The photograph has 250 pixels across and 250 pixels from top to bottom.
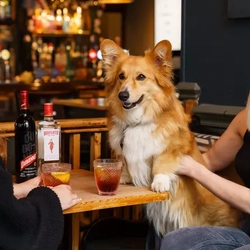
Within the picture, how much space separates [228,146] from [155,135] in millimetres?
339

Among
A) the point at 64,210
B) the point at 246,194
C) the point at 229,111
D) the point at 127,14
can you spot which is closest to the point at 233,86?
the point at 229,111

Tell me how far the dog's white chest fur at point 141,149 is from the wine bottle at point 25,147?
0.39 meters

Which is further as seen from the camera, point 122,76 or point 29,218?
point 122,76

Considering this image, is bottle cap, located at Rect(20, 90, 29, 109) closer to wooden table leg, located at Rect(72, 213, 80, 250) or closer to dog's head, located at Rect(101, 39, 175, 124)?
dog's head, located at Rect(101, 39, 175, 124)

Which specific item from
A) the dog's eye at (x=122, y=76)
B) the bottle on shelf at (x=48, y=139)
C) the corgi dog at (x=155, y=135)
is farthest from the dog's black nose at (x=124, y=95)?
the bottle on shelf at (x=48, y=139)

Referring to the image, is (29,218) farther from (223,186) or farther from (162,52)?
(162,52)

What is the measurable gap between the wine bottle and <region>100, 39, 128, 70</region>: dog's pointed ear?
1.54 feet

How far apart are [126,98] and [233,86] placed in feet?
3.39

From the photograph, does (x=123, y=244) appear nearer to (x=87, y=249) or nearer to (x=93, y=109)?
(x=87, y=249)

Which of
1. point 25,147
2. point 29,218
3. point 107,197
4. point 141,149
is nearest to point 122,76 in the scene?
point 141,149

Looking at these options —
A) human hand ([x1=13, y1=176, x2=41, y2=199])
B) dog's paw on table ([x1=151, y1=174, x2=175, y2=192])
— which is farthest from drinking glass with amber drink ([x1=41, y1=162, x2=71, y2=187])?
dog's paw on table ([x1=151, y1=174, x2=175, y2=192])

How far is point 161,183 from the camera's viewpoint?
85.4 inches

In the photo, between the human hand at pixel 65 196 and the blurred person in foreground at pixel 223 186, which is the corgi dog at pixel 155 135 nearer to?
the blurred person in foreground at pixel 223 186

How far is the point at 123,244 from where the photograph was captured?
259 cm
